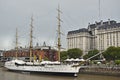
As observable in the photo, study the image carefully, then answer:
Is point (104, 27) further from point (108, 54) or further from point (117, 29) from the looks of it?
point (108, 54)

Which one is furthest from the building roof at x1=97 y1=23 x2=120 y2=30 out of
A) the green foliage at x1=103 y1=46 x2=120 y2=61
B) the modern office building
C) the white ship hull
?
the white ship hull

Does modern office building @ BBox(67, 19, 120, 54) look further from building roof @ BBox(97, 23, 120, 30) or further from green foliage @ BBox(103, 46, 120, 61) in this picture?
green foliage @ BBox(103, 46, 120, 61)

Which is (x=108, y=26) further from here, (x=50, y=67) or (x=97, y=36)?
(x=50, y=67)

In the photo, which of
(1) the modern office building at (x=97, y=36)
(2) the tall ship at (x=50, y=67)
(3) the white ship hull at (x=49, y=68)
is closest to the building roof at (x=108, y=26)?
(1) the modern office building at (x=97, y=36)

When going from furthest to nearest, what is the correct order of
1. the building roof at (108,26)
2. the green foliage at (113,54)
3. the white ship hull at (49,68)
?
1. the building roof at (108,26)
2. the green foliage at (113,54)
3. the white ship hull at (49,68)

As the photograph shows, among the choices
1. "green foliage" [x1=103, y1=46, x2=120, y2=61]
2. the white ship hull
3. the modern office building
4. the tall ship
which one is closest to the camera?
the white ship hull

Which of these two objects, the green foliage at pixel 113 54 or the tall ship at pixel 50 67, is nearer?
the tall ship at pixel 50 67

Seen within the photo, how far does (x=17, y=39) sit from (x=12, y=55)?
57.3 m

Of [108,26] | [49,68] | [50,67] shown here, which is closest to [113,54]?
[49,68]

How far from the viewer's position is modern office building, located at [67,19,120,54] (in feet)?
446

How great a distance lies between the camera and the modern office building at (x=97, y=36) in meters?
136

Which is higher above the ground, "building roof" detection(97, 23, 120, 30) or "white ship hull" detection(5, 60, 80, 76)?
"building roof" detection(97, 23, 120, 30)

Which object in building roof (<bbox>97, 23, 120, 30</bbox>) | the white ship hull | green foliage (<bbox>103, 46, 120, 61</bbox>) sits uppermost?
building roof (<bbox>97, 23, 120, 30</bbox>)

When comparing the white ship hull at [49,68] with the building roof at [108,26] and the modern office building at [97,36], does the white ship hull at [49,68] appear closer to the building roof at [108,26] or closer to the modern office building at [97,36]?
the modern office building at [97,36]
